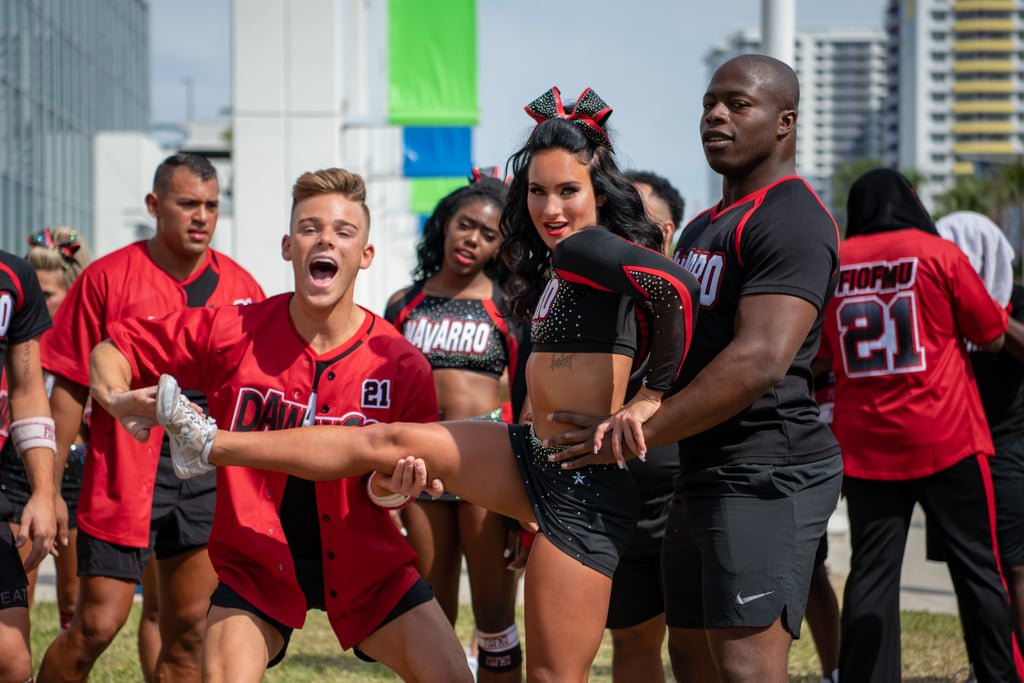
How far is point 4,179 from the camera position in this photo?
32.1 meters

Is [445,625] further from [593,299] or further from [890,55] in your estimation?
[890,55]

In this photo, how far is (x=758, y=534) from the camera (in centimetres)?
371

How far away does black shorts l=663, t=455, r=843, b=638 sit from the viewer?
3670 mm

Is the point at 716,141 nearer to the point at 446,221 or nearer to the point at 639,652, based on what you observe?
the point at 639,652

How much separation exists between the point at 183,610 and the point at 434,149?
7094mm

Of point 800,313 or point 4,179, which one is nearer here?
point 800,313

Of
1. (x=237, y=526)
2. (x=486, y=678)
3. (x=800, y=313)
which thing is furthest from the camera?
(x=486, y=678)

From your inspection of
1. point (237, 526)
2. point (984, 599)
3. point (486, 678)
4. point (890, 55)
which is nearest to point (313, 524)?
point (237, 526)

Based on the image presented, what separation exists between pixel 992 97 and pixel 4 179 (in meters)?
166

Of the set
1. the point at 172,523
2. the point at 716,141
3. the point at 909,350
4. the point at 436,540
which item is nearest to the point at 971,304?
the point at 909,350

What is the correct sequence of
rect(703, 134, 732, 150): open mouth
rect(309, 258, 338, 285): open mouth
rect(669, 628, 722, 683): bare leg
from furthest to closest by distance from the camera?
rect(669, 628, 722, 683): bare leg → rect(309, 258, 338, 285): open mouth → rect(703, 134, 732, 150): open mouth

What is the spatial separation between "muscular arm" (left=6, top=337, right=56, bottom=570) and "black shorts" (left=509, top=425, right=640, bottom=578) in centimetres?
184

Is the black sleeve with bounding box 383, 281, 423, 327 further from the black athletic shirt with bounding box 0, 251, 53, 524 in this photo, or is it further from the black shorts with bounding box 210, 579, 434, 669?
the black shorts with bounding box 210, 579, 434, 669

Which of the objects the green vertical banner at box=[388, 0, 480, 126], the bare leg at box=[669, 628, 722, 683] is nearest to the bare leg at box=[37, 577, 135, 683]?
the bare leg at box=[669, 628, 722, 683]
